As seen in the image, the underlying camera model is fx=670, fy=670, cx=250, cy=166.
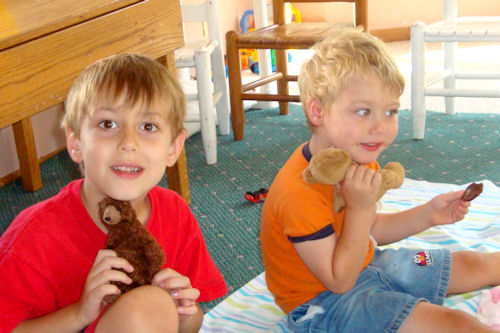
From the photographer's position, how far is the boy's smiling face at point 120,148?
3.27 ft

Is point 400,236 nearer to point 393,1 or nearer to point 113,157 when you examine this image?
point 113,157

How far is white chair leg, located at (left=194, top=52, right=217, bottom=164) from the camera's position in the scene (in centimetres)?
245

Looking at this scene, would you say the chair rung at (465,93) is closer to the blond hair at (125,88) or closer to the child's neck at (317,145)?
the child's neck at (317,145)

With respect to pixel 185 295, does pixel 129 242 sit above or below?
above

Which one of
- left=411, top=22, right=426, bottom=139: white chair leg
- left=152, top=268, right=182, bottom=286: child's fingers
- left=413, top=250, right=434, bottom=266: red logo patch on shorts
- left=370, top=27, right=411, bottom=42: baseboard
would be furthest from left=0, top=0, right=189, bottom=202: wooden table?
left=370, top=27, right=411, bottom=42: baseboard

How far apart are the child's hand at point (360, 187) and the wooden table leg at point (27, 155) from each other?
144 centimetres

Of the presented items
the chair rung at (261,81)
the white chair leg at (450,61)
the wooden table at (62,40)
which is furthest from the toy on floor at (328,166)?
the white chair leg at (450,61)

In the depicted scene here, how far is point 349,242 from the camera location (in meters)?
1.16

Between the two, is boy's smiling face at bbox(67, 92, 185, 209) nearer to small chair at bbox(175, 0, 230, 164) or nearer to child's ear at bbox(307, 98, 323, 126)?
child's ear at bbox(307, 98, 323, 126)

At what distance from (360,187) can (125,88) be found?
1.41 feet

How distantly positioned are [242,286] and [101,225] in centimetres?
65

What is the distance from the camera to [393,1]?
14.6ft

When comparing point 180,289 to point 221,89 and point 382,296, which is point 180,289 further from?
point 221,89

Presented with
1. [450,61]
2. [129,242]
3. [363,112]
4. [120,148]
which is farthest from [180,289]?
[450,61]
